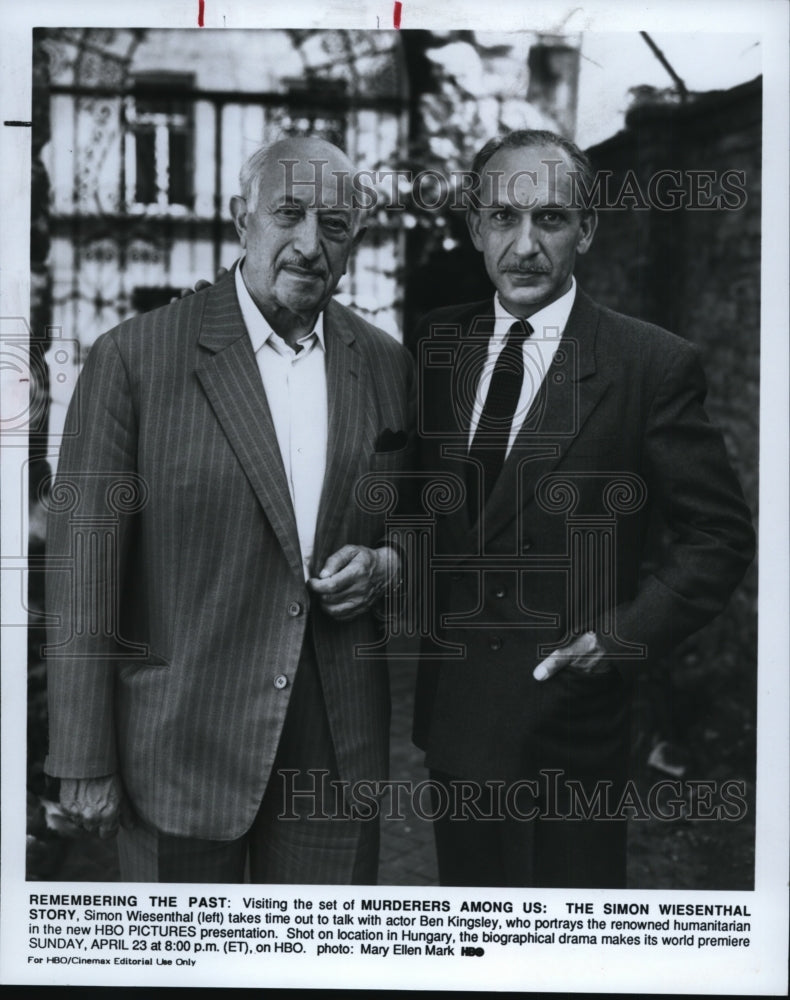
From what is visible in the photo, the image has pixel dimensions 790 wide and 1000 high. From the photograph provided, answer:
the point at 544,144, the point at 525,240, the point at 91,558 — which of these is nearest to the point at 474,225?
the point at 525,240

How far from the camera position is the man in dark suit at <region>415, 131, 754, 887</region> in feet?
11.4

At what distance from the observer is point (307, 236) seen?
3.42m

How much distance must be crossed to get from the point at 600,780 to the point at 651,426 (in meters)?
1.17

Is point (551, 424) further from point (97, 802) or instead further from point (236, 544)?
point (97, 802)

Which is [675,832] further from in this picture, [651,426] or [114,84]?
[114,84]

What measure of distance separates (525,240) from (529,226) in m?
0.05

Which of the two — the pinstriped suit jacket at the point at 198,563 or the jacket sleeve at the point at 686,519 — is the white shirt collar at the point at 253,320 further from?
the jacket sleeve at the point at 686,519

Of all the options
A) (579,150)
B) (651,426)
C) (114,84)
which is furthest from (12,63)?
Result: (651,426)

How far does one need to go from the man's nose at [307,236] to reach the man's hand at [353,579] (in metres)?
0.94

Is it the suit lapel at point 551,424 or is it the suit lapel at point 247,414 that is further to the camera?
the suit lapel at point 551,424

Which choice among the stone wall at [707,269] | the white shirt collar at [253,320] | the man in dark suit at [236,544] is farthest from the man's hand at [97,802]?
the stone wall at [707,269]

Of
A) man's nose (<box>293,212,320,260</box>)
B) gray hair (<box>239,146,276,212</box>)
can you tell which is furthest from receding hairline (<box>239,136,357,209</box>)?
man's nose (<box>293,212,320,260</box>)

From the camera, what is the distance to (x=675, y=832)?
3.61 metres

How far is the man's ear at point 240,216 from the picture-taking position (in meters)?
3.48
